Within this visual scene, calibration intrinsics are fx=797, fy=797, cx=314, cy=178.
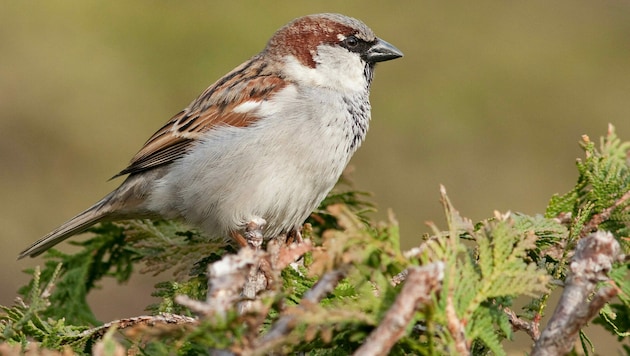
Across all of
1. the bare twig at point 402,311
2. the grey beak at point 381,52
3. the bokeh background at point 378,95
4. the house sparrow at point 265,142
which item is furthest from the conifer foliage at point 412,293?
the bokeh background at point 378,95

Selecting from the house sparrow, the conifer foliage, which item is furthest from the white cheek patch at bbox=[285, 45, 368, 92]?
the conifer foliage

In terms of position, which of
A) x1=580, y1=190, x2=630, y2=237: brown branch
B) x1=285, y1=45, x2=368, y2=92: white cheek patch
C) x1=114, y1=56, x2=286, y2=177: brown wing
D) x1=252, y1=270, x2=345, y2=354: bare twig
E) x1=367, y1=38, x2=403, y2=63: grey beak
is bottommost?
x1=252, y1=270, x2=345, y2=354: bare twig

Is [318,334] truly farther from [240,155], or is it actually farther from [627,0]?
[627,0]

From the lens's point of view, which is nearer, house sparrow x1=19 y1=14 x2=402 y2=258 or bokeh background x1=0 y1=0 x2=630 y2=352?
house sparrow x1=19 y1=14 x2=402 y2=258

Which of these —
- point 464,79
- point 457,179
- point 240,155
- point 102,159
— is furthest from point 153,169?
point 464,79

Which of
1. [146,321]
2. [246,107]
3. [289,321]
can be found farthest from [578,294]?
[246,107]

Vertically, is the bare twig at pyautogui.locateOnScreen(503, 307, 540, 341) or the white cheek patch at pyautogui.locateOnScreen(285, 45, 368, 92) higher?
the white cheek patch at pyautogui.locateOnScreen(285, 45, 368, 92)

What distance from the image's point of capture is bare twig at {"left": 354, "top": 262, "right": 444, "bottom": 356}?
0.67 meters

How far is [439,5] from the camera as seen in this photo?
4.64 m

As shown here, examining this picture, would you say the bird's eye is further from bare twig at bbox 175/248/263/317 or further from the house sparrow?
bare twig at bbox 175/248/263/317

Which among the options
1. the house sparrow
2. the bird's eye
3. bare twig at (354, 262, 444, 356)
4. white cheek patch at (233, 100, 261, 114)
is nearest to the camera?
bare twig at (354, 262, 444, 356)

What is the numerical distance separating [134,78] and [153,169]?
1904 mm

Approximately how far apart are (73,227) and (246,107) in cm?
51

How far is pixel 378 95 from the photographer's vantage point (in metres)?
3.87
